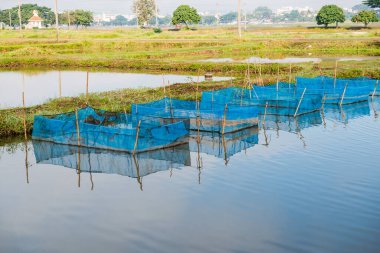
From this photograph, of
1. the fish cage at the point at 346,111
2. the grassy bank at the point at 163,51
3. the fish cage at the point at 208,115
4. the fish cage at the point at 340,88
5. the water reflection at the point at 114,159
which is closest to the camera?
the water reflection at the point at 114,159

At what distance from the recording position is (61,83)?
30625mm

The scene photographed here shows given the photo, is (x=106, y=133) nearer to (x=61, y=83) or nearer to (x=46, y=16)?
(x=61, y=83)

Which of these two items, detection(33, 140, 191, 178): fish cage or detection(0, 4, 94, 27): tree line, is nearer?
detection(33, 140, 191, 178): fish cage

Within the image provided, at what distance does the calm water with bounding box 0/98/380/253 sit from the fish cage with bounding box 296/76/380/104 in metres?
5.39

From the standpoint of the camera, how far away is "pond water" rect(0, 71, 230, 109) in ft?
84.5

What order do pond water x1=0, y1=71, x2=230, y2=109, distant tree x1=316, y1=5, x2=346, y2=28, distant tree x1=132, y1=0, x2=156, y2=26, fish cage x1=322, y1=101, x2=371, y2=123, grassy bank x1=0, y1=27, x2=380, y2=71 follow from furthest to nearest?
distant tree x1=132, y1=0, x2=156, y2=26, distant tree x1=316, y1=5, x2=346, y2=28, grassy bank x1=0, y1=27, x2=380, y2=71, pond water x1=0, y1=71, x2=230, y2=109, fish cage x1=322, y1=101, x2=371, y2=123

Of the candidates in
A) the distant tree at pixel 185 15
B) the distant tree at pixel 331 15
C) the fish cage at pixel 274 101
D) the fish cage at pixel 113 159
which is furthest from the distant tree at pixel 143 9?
the fish cage at pixel 113 159

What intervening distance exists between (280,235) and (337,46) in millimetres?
43999

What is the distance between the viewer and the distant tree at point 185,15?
316 ft

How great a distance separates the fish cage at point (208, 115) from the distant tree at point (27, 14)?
123 m

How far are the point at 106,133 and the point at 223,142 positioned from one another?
3860mm

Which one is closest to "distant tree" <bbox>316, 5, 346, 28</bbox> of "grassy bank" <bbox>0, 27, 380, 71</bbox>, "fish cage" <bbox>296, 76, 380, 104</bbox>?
"grassy bank" <bbox>0, 27, 380, 71</bbox>

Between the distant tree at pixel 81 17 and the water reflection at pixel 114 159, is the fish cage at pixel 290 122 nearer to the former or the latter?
the water reflection at pixel 114 159

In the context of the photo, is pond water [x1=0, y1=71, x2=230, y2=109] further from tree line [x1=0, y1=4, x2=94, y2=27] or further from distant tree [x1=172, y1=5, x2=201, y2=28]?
tree line [x1=0, y1=4, x2=94, y2=27]
